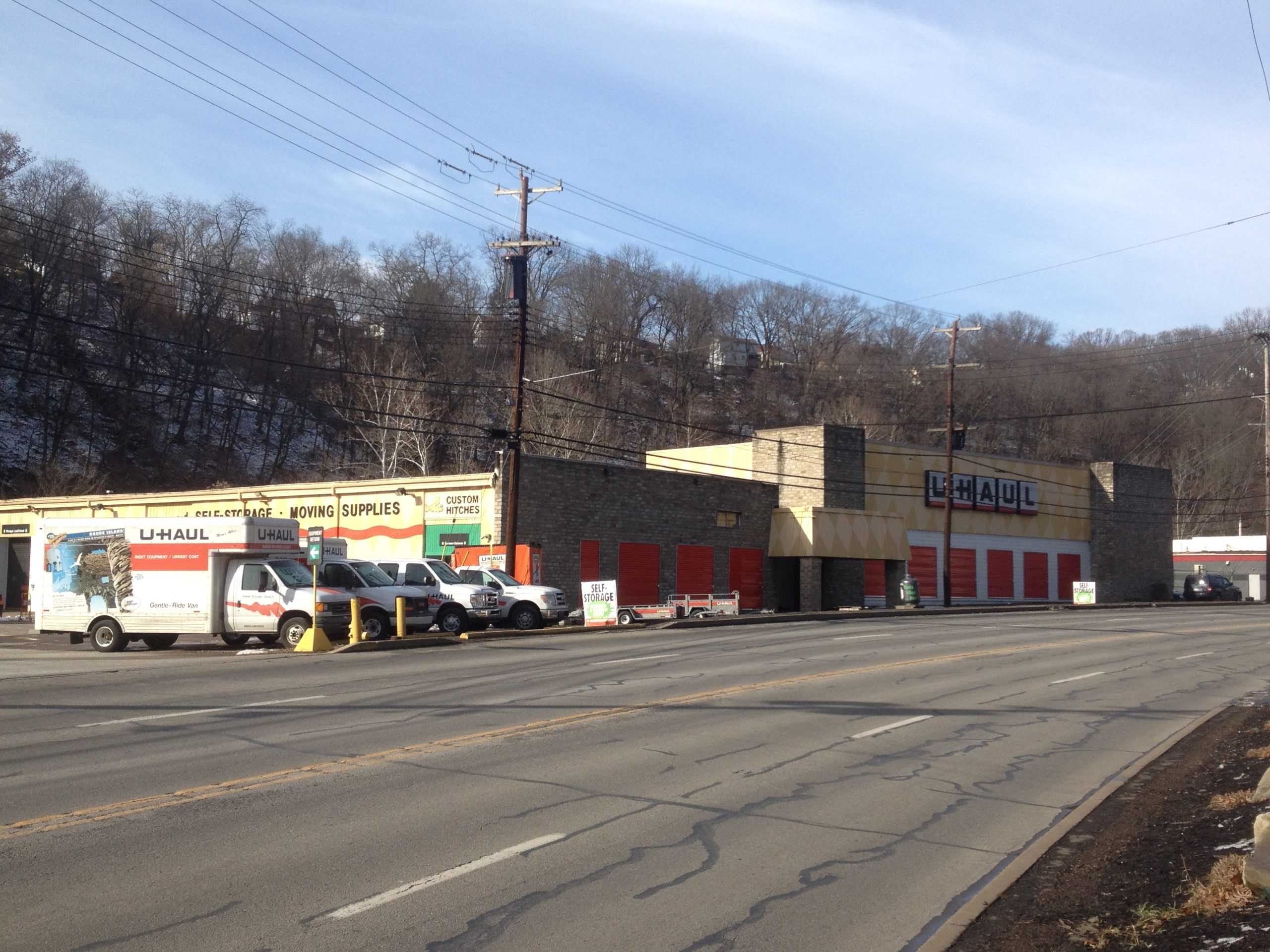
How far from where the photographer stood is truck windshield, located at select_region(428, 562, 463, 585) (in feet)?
99.6

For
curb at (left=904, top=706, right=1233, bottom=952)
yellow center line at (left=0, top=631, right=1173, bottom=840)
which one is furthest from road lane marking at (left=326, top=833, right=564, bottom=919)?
yellow center line at (left=0, top=631, right=1173, bottom=840)

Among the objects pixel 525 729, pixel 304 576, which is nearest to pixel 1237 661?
pixel 525 729

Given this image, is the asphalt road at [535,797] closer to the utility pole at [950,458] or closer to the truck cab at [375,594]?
the truck cab at [375,594]

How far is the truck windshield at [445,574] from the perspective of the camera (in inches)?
1195

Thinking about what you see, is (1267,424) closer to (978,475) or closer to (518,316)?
(978,475)

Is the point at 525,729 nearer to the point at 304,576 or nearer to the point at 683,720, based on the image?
the point at 683,720

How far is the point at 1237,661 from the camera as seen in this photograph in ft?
80.3

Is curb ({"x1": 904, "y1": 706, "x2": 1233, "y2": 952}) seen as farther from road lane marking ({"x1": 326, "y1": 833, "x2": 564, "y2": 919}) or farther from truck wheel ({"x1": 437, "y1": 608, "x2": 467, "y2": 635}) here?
truck wheel ({"x1": 437, "y1": 608, "x2": 467, "y2": 635})

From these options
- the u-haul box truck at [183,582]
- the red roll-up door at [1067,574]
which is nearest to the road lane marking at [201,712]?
the u-haul box truck at [183,582]

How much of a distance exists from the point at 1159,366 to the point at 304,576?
258 feet

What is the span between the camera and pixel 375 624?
1054 inches

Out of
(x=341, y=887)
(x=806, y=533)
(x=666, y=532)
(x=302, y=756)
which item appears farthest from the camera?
(x=806, y=533)

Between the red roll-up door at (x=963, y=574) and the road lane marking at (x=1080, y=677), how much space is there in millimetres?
37669

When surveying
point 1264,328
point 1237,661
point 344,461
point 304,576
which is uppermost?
point 1264,328
